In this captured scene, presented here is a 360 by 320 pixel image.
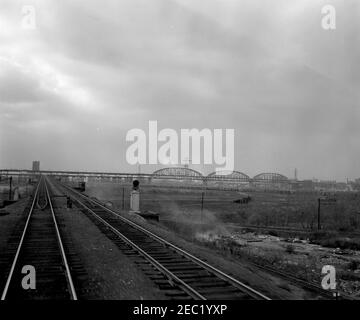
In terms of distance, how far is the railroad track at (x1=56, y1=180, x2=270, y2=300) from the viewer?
27.5 feet

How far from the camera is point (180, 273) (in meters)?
10.3

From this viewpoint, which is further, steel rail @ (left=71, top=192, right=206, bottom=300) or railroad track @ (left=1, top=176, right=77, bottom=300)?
railroad track @ (left=1, top=176, right=77, bottom=300)

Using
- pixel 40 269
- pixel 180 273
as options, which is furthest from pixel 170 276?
pixel 40 269

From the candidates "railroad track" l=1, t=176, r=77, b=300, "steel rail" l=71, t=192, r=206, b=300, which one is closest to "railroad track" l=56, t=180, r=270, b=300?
"steel rail" l=71, t=192, r=206, b=300

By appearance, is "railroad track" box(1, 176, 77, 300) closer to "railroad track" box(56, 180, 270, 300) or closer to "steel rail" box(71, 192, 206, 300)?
"railroad track" box(56, 180, 270, 300)

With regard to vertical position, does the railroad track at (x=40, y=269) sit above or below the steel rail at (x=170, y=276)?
below

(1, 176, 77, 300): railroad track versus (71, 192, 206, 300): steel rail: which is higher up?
(71, 192, 206, 300): steel rail

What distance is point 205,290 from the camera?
28.5ft

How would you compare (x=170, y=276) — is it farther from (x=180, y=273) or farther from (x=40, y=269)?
(x=40, y=269)

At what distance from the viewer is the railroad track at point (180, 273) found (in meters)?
8.38

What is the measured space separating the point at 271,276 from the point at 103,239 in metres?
7.64

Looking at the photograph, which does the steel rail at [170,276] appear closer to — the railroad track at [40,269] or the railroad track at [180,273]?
the railroad track at [180,273]

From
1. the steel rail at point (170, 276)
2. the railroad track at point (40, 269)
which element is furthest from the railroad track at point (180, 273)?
the railroad track at point (40, 269)
